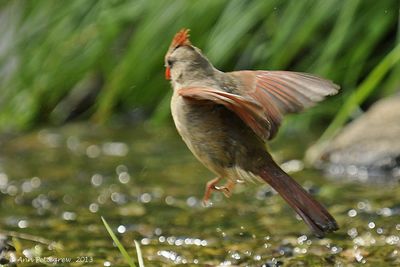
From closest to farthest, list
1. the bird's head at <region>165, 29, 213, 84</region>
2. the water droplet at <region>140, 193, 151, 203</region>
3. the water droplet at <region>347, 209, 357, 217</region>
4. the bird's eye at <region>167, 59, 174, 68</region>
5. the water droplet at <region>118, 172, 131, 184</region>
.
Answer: the bird's head at <region>165, 29, 213, 84</region> → the bird's eye at <region>167, 59, 174, 68</region> → the water droplet at <region>347, 209, 357, 217</region> → the water droplet at <region>140, 193, 151, 203</region> → the water droplet at <region>118, 172, 131, 184</region>

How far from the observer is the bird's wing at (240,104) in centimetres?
272

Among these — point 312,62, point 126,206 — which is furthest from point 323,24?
point 126,206

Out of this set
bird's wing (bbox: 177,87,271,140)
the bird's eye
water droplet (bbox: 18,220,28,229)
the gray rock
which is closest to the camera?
bird's wing (bbox: 177,87,271,140)

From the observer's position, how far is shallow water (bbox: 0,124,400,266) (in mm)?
3203

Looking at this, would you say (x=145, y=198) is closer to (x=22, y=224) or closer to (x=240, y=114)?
(x=22, y=224)

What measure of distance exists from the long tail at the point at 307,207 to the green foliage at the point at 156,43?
1.52m

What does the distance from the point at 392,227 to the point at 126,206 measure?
1237mm

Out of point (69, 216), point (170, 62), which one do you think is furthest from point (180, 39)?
point (69, 216)

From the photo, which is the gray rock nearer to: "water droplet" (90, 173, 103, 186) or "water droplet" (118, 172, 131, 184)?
"water droplet" (118, 172, 131, 184)

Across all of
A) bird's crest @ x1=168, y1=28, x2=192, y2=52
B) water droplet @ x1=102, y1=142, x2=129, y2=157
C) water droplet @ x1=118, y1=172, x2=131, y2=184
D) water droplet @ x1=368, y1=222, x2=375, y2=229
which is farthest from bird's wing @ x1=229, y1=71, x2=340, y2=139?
water droplet @ x1=102, y1=142, x2=129, y2=157

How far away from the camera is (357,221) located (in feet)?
11.7


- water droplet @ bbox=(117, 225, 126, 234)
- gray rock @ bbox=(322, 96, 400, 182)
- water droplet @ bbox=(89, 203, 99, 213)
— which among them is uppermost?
gray rock @ bbox=(322, 96, 400, 182)

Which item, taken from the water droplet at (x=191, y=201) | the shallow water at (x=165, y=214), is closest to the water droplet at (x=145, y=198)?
the shallow water at (x=165, y=214)

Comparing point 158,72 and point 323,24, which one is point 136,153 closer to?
point 158,72
